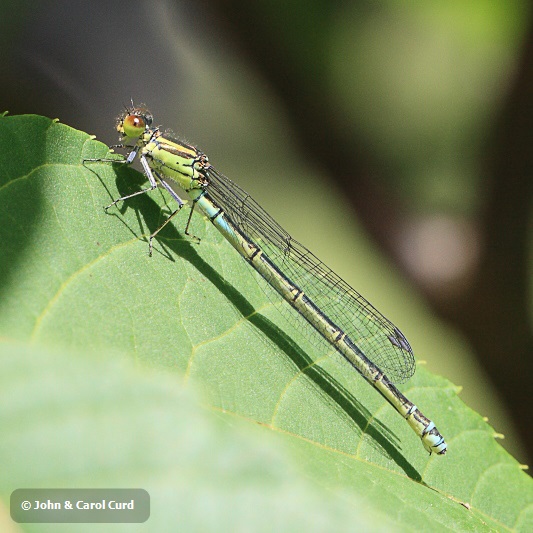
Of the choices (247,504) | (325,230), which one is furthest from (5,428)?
(325,230)

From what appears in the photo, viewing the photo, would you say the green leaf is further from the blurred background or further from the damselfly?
the blurred background

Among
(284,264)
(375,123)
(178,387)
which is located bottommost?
(178,387)

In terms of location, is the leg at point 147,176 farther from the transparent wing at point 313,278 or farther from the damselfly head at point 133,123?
the transparent wing at point 313,278

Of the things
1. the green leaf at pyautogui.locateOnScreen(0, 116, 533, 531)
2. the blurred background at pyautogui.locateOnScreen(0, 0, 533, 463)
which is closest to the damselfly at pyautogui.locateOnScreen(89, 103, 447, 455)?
the green leaf at pyautogui.locateOnScreen(0, 116, 533, 531)

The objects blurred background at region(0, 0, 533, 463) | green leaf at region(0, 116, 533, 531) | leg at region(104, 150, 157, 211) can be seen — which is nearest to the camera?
green leaf at region(0, 116, 533, 531)

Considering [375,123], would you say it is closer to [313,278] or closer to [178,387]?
[313,278]

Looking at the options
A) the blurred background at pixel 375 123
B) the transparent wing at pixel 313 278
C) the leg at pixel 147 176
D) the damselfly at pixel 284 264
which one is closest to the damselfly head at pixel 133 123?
the damselfly at pixel 284 264

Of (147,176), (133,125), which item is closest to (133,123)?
(133,125)

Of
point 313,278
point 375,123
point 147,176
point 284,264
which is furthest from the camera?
point 375,123
